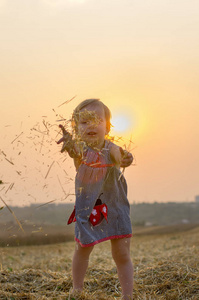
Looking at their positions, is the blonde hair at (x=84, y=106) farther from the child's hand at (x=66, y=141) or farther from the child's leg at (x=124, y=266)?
the child's leg at (x=124, y=266)

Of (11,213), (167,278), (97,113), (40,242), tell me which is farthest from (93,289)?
(40,242)

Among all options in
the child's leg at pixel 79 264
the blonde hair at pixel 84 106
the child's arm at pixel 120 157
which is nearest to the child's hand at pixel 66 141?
the blonde hair at pixel 84 106

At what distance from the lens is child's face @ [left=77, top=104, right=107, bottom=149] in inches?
167

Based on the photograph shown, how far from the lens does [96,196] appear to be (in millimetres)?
4266

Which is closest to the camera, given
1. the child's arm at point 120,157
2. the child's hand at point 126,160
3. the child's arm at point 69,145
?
the child's arm at point 69,145

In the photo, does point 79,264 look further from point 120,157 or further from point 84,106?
point 84,106

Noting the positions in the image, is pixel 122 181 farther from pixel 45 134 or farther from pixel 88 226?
pixel 45 134

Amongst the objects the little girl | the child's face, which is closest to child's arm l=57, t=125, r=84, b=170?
the little girl

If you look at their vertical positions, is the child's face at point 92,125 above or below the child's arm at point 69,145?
above

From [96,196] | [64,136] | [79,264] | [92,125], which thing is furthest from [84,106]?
[79,264]

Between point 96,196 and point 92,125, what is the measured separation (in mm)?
784

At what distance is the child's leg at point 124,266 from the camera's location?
14.0 ft

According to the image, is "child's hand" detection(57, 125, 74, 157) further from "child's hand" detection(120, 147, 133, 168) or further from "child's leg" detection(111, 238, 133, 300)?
"child's leg" detection(111, 238, 133, 300)

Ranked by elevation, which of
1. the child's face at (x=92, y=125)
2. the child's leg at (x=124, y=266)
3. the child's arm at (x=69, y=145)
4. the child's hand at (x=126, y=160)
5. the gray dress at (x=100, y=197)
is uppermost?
the child's face at (x=92, y=125)
